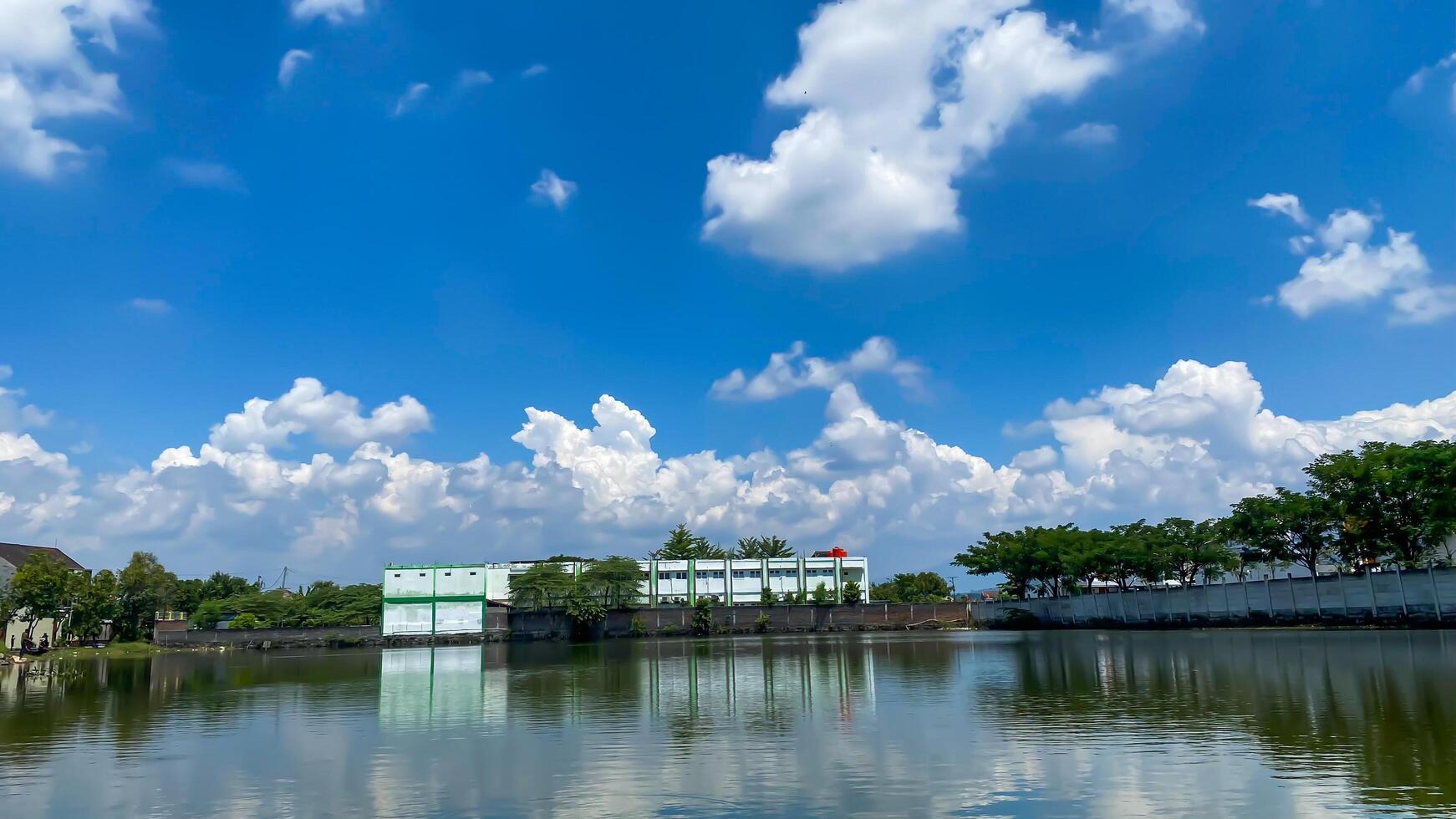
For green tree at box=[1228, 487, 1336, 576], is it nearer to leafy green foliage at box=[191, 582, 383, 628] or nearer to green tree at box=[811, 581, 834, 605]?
green tree at box=[811, 581, 834, 605]

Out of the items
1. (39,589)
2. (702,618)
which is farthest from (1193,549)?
(39,589)

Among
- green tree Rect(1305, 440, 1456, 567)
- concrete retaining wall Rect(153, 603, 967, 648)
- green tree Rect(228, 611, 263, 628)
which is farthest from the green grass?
green tree Rect(1305, 440, 1456, 567)

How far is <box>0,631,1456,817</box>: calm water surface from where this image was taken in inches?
501

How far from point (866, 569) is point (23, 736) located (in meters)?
99.7

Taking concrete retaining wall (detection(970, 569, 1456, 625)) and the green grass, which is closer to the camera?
concrete retaining wall (detection(970, 569, 1456, 625))

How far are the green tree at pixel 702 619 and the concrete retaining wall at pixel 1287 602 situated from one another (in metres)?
31.7

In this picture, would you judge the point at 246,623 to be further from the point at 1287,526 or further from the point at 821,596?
the point at 1287,526

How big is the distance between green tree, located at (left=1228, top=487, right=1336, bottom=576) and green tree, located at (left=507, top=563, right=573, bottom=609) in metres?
55.7

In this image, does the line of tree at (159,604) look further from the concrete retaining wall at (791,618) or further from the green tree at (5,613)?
the concrete retaining wall at (791,618)

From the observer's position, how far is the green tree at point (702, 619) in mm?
90812

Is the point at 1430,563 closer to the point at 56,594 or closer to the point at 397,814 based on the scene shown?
the point at 397,814

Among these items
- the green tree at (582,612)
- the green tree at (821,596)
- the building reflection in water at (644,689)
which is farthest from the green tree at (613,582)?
the building reflection in water at (644,689)

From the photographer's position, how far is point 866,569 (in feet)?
378

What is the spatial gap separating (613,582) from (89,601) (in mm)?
43663
